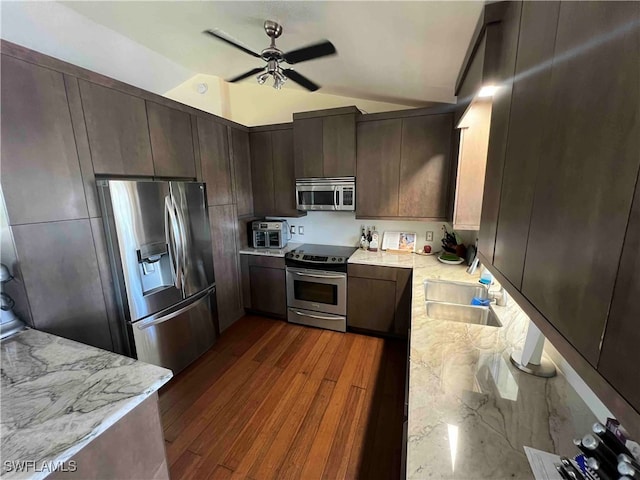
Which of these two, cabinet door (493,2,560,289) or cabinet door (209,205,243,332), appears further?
cabinet door (209,205,243,332)

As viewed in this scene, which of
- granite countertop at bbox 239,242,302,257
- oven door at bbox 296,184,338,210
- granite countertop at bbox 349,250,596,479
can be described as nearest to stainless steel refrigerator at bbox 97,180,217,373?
granite countertop at bbox 239,242,302,257

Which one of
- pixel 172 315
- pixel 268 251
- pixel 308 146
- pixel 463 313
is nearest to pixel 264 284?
pixel 268 251

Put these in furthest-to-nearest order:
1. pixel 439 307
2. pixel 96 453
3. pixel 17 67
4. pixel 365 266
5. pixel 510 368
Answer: pixel 365 266 → pixel 439 307 → pixel 17 67 → pixel 510 368 → pixel 96 453

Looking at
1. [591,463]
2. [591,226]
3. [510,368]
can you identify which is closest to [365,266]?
[510,368]

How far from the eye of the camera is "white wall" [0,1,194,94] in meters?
1.64

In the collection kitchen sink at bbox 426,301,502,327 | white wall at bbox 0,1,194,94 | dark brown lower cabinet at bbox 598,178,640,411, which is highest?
white wall at bbox 0,1,194,94

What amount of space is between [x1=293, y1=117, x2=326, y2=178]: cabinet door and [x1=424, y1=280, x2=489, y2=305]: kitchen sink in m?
1.59

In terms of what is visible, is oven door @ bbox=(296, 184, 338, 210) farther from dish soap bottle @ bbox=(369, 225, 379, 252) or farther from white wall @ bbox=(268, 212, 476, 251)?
dish soap bottle @ bbox=(369, 225, 379, 252)

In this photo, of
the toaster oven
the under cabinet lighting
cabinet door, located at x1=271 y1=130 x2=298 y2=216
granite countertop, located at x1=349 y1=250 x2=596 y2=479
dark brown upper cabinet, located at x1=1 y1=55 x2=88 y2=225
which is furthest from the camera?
the toaster oven

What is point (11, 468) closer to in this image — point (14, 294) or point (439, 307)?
point (14, 294)

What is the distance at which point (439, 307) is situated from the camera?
1.83 m

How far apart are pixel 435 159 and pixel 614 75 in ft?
7.42

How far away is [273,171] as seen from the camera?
3145 mm

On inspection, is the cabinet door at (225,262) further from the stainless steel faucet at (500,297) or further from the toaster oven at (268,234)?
the stainless steel faucet at (500,297)
